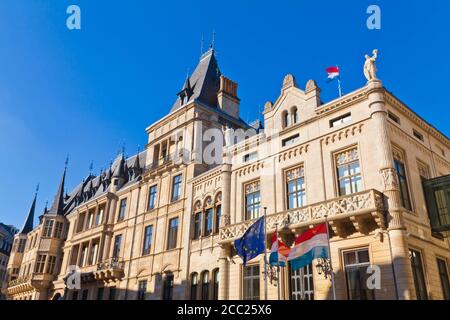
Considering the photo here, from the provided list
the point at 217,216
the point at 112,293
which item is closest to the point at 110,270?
the point at 112,293

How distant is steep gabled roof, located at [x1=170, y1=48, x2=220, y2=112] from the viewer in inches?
1401

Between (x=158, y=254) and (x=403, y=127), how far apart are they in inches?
750

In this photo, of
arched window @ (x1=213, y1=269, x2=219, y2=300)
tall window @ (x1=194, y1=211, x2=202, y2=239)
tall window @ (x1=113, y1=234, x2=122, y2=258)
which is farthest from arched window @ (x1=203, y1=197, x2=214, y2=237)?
tall window @ (x1=113, y1=234, x2=122, y2=258)

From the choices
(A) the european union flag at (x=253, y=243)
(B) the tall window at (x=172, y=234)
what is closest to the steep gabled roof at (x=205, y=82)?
(B) the tall window at (x=172, y=234)

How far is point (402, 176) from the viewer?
19750mm

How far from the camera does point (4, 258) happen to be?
74688mm

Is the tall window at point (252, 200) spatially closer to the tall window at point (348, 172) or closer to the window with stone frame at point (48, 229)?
the tall window at point (348, 172)

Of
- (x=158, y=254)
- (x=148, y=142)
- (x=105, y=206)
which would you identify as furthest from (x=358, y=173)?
(x=105, y=206)

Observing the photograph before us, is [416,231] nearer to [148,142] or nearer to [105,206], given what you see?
[148,142]

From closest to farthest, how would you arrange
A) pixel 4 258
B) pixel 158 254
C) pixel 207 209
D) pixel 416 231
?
pixel 416 231 → pixel 207 209 → pixel 158 254 → pixel 4 258

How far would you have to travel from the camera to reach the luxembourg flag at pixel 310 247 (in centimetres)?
1725

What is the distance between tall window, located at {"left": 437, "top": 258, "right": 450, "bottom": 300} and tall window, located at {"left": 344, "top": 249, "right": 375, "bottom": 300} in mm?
4288

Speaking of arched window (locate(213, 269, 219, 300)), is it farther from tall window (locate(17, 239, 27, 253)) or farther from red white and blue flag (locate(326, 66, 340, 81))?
tall window (locate(17, 239, 27, 253))
